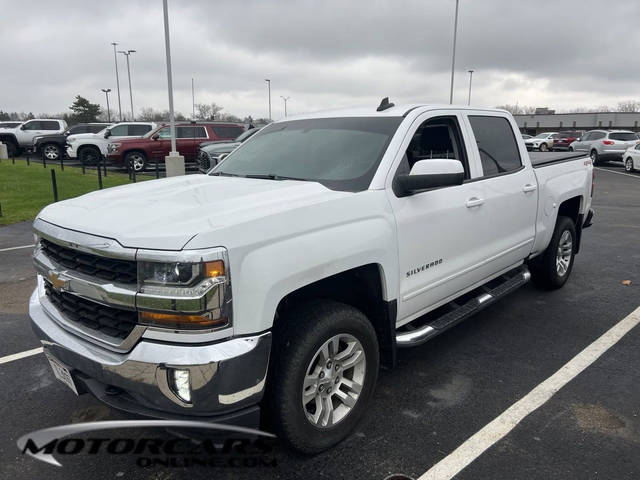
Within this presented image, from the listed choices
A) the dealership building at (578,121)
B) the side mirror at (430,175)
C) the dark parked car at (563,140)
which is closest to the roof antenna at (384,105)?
the side mirror at (430,175)

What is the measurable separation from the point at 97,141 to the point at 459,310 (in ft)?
67.0

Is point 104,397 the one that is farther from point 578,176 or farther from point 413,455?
point 578,176

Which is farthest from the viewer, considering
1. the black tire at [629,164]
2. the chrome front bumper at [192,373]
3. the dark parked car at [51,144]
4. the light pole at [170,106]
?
the dark parked car at [51,144]

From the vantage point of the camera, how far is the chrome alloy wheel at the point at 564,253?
18.1ft

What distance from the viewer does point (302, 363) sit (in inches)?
101

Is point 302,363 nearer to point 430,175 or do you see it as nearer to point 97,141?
point 430,175

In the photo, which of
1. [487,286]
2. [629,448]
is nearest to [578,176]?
[487,286]

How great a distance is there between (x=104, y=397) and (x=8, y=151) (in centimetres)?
2820

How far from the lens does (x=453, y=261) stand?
3.67 m

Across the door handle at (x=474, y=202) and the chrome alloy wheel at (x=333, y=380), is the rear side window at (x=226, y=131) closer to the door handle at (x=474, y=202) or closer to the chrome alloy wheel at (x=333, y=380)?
the door handle at (x=474, y=202)

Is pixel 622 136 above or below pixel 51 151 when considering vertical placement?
above

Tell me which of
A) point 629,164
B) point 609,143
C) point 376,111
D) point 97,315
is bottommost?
point 629,164

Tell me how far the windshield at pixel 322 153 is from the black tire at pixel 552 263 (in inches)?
108

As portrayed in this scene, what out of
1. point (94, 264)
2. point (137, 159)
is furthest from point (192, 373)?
point (137, 159)
